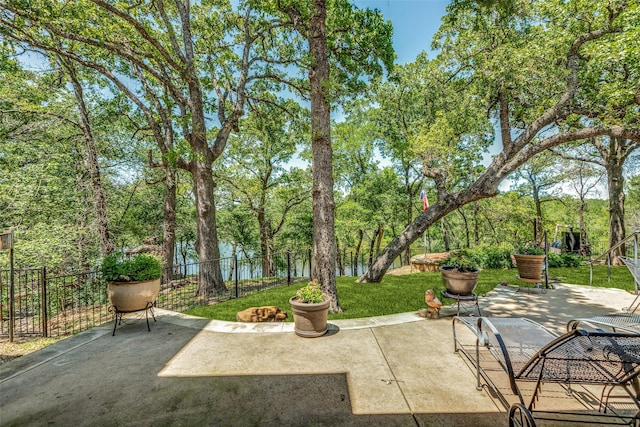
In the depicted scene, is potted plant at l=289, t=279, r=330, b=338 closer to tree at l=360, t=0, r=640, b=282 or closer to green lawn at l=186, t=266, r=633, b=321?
green lawn at l=186, t=266, r=633, b=321

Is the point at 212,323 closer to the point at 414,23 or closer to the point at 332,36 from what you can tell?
the point at 332,36

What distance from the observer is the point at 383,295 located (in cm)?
675

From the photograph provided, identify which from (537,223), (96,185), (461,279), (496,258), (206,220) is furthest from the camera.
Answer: (537,223)

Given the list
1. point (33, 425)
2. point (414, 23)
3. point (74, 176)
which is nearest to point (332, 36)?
point (414, 23)

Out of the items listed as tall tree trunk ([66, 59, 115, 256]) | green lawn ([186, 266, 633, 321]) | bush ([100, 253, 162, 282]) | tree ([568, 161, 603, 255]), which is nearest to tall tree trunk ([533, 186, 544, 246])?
tree ([568, 161, 603, 255])

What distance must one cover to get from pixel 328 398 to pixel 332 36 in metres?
7.71

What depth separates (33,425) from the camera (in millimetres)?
2287

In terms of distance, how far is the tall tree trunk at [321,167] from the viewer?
5.38m

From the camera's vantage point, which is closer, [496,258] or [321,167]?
[321,167]

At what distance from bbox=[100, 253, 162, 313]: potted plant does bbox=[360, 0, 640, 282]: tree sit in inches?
240

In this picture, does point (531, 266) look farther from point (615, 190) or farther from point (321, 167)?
point (615, 190)

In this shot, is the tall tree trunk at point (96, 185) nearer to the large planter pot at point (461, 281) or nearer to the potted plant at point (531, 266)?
the large planter pot at point (461, 281)

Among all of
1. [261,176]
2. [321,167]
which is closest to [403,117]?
[261,176]

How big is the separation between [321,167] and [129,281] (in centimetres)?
403
